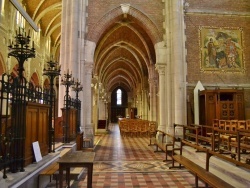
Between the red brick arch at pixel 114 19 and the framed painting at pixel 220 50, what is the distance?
254cm

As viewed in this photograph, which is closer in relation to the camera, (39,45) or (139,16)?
(139,16)

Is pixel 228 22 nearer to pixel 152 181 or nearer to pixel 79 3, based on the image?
pixel 79 3

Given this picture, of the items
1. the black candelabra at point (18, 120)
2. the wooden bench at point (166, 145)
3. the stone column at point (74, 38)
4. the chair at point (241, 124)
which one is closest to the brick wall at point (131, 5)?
the stone column at point (74, 38)

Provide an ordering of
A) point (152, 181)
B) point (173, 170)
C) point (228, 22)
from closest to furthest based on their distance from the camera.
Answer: point (152, 181)
point (173, 170)
point (228, 22)

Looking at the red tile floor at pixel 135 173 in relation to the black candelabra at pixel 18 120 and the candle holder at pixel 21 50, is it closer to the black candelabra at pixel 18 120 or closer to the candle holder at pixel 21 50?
the black candelabra at pixel 18 120

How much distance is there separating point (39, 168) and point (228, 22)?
41.3 feet

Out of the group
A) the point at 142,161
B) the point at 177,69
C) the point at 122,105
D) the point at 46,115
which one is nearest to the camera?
the point at 46,115

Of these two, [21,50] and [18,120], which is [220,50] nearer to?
[21,50]

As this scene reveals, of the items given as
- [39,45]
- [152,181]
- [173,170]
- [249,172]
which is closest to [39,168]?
[152,181]

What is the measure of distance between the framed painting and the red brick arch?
2544 mm

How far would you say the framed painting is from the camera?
12664 mm

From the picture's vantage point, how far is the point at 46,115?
17.5 ft

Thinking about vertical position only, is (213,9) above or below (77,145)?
above

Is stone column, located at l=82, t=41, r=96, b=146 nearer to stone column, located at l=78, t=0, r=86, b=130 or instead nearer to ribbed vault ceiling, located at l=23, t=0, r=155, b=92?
stone column, located at l=78, t=0, r=86, b=130
